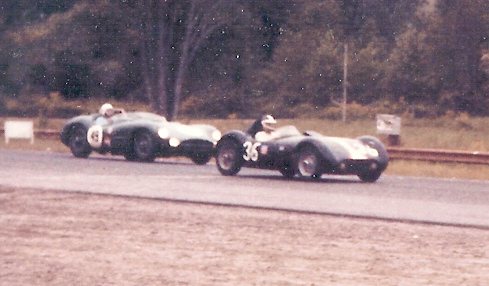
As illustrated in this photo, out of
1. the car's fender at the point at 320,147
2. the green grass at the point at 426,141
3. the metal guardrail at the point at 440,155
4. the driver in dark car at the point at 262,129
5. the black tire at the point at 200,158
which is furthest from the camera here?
the black tire at the point at 200,158

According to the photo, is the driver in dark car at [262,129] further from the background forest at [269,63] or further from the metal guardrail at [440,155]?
the background forest at [269,63]

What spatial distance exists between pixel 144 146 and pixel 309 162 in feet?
19.2

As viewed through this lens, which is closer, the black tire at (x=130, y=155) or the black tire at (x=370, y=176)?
the black tire at (x=370, y=176)

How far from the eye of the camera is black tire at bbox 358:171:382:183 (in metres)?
17.1

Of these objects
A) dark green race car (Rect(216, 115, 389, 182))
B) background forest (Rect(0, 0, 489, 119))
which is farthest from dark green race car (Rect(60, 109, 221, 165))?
background forest (Rect(0, 0, 489, 119))

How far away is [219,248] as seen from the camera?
926cm

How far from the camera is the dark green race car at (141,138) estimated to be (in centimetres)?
2144

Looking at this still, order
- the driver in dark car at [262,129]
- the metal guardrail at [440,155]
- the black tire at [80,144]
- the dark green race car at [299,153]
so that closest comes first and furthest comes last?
the dark green race car at [299,153] < the driver in dark car at [262,129] < the metal guardrail at [440,155] < the black tire at [80,144]

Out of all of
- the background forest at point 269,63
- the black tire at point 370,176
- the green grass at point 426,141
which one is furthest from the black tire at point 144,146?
the background forest at point 269,63

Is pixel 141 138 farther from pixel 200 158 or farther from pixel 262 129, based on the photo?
pixel 262 129

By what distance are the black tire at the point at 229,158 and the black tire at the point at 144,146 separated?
140 inches

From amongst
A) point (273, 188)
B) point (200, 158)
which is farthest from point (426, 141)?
point (273, 188)

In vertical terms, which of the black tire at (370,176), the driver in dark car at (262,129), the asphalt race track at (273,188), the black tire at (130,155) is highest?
the driver in dark car at (262,129)

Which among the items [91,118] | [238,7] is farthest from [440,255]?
[238,7]
